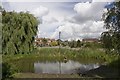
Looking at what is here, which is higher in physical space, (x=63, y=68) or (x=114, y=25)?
(x=114, y=25)

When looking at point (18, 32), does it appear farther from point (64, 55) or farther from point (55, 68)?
point (64, 55)

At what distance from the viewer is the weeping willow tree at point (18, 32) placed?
31969 mm

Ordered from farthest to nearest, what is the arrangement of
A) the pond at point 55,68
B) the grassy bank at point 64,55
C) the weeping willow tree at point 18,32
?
1. the grassy bank at point 64,55
2. the weeping willow tree at point 18,32
3. the pond at point 55,68

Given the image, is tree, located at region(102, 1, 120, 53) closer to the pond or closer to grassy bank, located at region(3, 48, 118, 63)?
the pond

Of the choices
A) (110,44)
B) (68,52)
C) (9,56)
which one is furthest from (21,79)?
(68,52)

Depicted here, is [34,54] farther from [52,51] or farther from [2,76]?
[2,76]

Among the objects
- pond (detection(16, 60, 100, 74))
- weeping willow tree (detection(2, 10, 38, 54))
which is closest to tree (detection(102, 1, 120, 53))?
pond (detection(16, 60, 100, 74))

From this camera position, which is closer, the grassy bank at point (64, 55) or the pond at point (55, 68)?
the pond at point (55, 68)

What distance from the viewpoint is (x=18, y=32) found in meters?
32.3

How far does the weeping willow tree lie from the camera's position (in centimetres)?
3197

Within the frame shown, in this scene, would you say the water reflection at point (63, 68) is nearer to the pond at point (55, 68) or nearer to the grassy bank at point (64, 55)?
the pond at point (55, 68)

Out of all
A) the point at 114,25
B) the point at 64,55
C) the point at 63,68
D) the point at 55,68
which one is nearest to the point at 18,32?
the point at 55,68

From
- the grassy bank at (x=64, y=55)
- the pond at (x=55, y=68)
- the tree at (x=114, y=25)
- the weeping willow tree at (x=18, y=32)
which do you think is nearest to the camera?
the tree at (x=114, y=25)

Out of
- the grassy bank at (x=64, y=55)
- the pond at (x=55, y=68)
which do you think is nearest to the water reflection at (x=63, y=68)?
the pond at (x=55, y=68)
